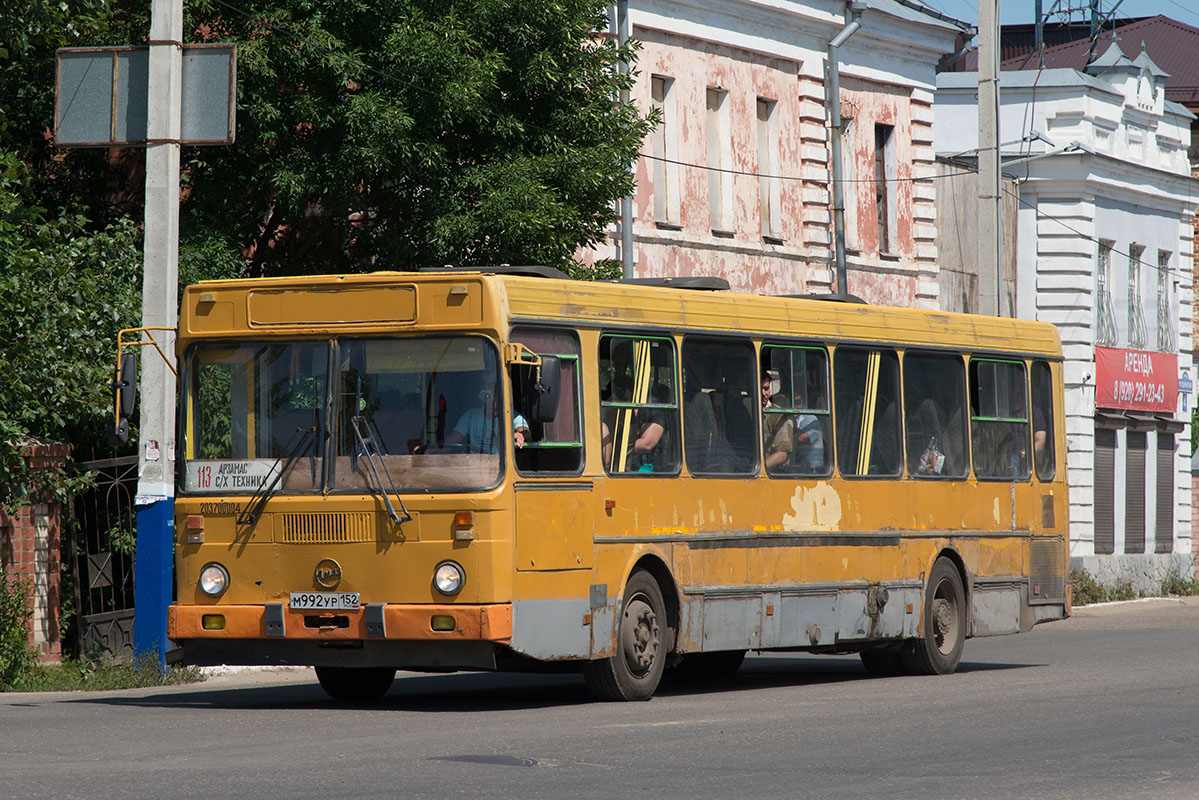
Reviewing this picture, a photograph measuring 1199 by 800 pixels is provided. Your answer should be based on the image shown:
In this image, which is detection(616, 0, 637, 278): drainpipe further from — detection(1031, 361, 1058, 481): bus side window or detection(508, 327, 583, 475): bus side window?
detection(508, 327, 583, 475): bus side window

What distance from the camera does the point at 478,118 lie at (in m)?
20.3

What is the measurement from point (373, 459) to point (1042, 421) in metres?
7.95

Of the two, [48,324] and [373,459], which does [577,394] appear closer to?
[373,459]

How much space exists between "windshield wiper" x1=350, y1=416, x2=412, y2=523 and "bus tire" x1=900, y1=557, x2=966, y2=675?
585 centimetres

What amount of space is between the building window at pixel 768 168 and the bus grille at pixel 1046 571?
14.7 metres

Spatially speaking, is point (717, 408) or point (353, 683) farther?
point (717, 408)

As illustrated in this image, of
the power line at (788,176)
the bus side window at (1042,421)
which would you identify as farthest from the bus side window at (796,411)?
the power line at (788,176)

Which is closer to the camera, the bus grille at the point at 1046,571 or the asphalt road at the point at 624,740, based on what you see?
the asphalt road at the point at 624,740

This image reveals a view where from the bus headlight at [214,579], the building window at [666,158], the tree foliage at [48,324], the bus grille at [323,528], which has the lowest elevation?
the bus headlight at [214,579]

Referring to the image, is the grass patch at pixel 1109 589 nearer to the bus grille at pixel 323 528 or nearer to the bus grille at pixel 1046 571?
the bus grille at pixel 1046 571

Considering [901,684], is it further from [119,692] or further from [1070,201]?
[1070,201]

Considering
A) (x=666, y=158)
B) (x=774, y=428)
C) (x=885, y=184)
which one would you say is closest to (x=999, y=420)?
(x=774, y=428)

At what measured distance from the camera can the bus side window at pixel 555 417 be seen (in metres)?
13.5

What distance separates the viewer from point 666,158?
30.9m
